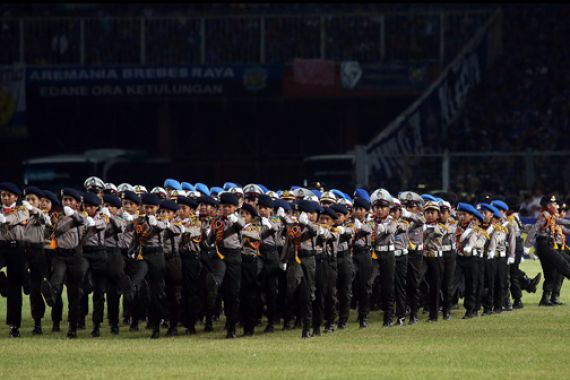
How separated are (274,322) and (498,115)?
1094 inches

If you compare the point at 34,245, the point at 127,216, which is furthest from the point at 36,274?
the point at 127,216

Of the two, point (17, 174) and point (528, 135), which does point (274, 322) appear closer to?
point (528, 135)

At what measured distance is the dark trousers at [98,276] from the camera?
22406 millimetres

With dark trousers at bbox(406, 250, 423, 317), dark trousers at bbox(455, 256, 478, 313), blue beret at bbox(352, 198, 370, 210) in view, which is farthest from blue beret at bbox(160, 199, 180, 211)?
dark trousers at bbox(455, 256, 478, 313)

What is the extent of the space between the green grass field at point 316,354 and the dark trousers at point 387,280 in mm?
399

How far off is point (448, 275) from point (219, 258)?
15.9 ft

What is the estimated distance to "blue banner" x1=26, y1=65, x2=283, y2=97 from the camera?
51.3 meters

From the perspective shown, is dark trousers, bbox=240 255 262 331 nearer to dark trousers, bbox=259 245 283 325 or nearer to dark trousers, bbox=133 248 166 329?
dark trousers, bbox=259 245 283 325

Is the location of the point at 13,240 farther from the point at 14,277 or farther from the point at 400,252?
the point at 400,252

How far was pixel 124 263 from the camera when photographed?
23.5 meters

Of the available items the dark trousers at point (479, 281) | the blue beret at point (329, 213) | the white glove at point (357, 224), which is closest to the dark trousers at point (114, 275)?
the blue beret at point (329, 213)

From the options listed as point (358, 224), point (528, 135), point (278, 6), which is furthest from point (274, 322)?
point (278, 6)

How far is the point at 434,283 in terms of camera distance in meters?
24.7

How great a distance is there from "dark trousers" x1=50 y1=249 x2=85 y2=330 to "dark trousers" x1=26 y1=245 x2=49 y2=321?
0.55m
